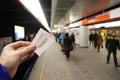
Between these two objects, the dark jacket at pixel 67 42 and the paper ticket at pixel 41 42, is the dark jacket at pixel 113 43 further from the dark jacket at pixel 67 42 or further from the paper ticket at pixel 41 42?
the paper ticket at pixel 41 42

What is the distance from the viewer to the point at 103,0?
7277mm

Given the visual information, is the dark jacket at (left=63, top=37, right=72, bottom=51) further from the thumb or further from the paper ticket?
the thumb

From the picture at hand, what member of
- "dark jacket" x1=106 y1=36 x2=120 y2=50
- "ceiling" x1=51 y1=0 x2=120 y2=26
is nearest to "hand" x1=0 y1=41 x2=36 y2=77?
"ceiling" x1=51 y1=0 x2=120 y2=26

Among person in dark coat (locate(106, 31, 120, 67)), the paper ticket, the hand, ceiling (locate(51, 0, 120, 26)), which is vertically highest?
ceiling (locate(51, 0, 120, 26))

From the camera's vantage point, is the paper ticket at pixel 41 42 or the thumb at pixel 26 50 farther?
the paper ticket at pixel 41 42

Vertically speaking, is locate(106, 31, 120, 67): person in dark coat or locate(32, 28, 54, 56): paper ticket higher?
locate(32, 28, 54, 56): paper ticket

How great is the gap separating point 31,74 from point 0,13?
4.05 m

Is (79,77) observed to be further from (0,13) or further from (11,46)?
(11,46)

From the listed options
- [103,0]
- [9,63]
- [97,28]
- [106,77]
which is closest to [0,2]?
[9,63]

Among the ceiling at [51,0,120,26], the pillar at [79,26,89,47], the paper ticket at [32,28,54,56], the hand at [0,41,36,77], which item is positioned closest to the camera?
the hand at [0,41,36,77]

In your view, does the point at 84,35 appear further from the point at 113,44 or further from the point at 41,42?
the point at 41,42

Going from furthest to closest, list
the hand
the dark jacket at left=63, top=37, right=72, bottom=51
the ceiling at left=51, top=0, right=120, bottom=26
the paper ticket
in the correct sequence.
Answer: the dark jacket at left=63, top=37, right=72, bottom=51 → the ceiling at left=51, top=0, right=120, bottom=26 → the paper ticket → the hand

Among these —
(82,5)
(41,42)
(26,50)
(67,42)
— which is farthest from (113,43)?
(26,50)

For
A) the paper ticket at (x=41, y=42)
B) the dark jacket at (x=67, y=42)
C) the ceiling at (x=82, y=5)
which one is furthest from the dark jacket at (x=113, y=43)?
the paper ticket at (x=41, y=42)
